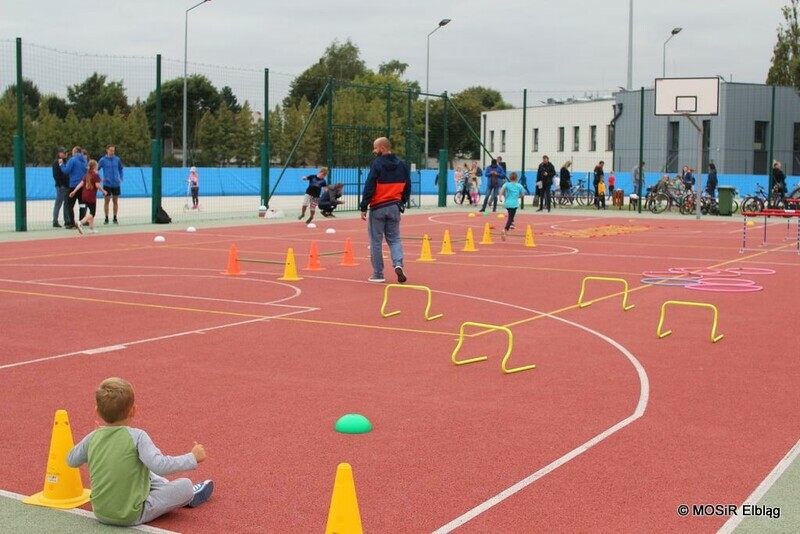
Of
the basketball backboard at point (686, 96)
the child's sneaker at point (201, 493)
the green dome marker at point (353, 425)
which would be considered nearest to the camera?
the child's sneaker at point (201, 493)

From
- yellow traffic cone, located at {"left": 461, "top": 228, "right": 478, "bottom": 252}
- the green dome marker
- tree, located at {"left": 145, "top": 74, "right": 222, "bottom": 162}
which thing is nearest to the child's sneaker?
the green dome marker

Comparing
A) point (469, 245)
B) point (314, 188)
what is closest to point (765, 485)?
point (469, 245)

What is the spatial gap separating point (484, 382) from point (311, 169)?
44.4 meters

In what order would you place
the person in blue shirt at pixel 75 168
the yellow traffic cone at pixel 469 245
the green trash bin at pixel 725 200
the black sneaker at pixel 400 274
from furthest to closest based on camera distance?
the green trash bin at pixel 725 200 → the person in blue shirt at pixel 75 168 → the yellow traffic cone at pixel 469 245 → the black sneaker at pixel 400 274

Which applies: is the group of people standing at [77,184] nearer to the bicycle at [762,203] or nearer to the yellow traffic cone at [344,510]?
the yellow traffic cone at [344,510]

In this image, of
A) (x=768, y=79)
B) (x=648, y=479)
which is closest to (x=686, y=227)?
(x=648, y=479)

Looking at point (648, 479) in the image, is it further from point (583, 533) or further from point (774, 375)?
point (774, 375)

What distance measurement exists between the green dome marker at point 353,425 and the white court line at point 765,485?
2.39m

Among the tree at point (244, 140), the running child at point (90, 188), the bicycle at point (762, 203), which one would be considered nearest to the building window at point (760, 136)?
the bicycle at point (762, 203)

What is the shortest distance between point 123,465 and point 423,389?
326 centimetres

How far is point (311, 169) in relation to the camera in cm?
5175

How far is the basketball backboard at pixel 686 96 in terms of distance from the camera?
33.4m

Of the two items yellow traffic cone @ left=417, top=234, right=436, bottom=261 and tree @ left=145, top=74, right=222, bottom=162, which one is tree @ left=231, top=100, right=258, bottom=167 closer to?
tree @ left=145, top=74, right=222, bottom=162

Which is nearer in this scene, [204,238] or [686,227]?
[204,238]
